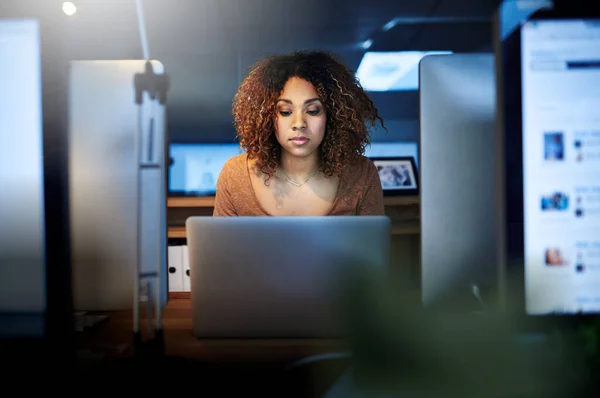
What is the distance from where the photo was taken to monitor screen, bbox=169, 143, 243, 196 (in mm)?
Answer: 3623

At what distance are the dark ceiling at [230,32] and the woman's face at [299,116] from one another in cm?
231

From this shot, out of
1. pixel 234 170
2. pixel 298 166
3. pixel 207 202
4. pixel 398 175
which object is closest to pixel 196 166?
pixel 207 202

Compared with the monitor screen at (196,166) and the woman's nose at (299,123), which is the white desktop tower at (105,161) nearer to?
the woman's nose at (299,123)

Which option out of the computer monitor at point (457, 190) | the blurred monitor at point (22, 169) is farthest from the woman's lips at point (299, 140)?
the blurred monitor at point (22, 169)

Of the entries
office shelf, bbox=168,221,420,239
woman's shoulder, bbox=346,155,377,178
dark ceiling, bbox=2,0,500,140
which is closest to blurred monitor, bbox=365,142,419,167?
dark ceiling, bbox=2,0,500,140

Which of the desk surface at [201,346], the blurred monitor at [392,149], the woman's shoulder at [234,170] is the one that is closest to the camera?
the desk surface at [201,346]

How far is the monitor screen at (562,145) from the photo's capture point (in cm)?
53

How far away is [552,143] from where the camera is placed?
53cm

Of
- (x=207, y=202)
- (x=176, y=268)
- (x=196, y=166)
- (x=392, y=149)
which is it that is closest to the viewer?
(x=176, y=268)

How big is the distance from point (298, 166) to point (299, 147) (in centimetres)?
9

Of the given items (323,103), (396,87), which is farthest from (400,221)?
(323,103)

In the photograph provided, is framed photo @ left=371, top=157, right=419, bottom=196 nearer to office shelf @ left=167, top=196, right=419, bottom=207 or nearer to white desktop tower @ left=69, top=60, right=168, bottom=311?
office shelf @ left=167, top=196, right=419, bottom=207

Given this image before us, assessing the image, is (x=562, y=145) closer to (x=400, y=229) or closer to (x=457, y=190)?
(x=457, y=190)

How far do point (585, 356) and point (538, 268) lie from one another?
0.14 m
